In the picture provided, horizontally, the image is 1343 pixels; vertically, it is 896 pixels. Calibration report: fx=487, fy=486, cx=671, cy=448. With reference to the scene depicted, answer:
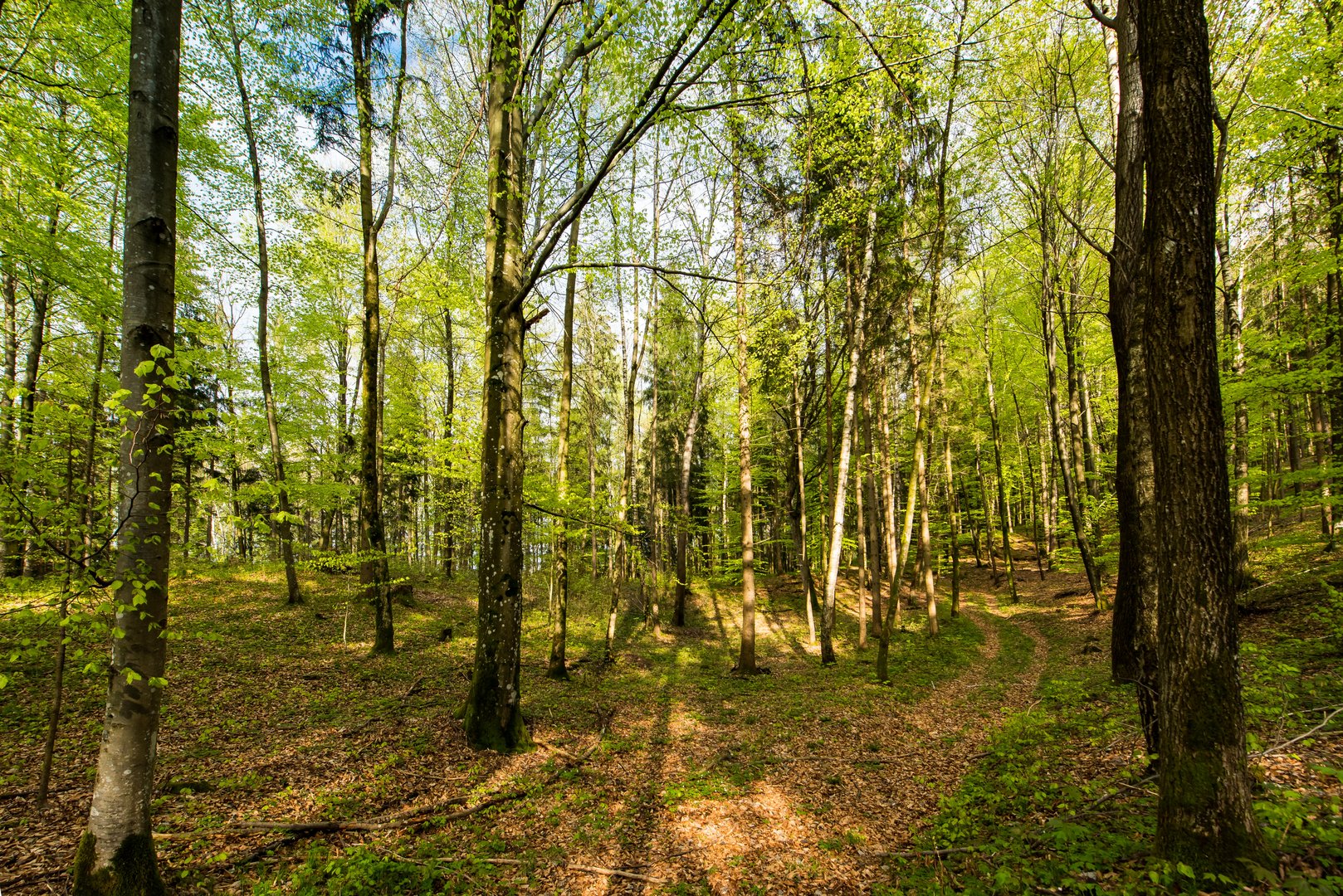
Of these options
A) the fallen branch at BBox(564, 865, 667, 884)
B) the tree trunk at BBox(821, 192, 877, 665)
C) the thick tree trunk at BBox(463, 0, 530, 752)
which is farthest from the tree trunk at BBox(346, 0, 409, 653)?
the tree trunk at BBox(821, 192, 877, 665)

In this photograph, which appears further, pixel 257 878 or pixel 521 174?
pixel 521 174

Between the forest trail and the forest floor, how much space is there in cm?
3

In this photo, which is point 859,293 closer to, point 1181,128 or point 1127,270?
point 1127,270

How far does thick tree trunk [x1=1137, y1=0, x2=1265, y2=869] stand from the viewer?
9.74 feet

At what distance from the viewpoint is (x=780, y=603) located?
2178cm

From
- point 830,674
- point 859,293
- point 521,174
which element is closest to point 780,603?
point 830,674

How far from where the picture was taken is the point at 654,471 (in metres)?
18.3

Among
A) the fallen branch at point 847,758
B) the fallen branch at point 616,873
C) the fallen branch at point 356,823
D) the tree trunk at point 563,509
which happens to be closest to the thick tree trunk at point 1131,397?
the fallen branch at point 847,758

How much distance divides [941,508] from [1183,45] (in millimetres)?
32372

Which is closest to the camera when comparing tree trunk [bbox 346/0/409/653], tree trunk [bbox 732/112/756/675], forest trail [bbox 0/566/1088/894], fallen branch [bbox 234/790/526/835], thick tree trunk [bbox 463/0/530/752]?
forest trail [bbox 0/566/1088/894]

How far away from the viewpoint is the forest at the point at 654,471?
311 cm

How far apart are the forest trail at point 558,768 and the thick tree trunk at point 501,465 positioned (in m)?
0.59

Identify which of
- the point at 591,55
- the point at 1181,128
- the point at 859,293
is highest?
the point at 591,55

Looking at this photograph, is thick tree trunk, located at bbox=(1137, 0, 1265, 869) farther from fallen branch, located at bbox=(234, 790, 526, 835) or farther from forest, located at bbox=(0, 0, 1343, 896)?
fallen branch, located at bbox=(234, 790, 526, 835)
